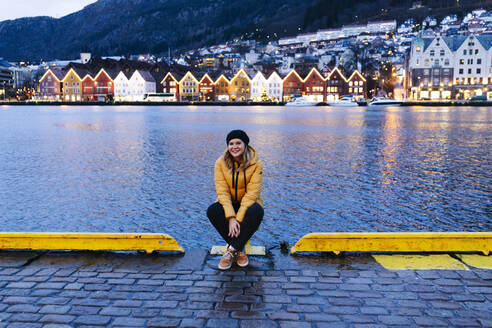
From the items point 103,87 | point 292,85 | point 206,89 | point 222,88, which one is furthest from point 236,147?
point 103,87

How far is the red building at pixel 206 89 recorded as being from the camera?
388 ft

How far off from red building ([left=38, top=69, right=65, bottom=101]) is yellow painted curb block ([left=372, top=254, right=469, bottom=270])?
136 meters

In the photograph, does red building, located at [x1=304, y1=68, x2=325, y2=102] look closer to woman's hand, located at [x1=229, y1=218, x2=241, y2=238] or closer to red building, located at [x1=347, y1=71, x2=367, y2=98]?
red building, located at [x1=347, y1=71, x2=367, y2=98]

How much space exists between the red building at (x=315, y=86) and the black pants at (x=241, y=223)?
365 feet

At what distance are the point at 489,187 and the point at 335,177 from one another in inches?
172

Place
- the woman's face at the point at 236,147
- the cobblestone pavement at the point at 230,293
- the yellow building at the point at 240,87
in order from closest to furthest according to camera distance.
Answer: the cobblestone pavement at the point at 230,293
the woman's face at the point at 236,147
the yellow building at the point at 240,87

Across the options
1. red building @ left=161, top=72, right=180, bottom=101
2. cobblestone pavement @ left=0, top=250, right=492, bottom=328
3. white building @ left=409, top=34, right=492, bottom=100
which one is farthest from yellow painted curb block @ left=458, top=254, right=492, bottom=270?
red building @ left=161, top=72, right=180, bottom=101

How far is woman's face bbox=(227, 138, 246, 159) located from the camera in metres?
5.41

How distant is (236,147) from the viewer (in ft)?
17.8

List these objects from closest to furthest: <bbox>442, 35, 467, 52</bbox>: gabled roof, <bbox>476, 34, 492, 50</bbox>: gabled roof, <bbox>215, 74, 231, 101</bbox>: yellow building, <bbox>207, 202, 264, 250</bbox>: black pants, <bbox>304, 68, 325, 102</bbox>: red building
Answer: <bbox>207, 202, 264, 250</bbox>: black pants → <bbox>476, 34, 492, 50</bbox>: gabled roof → <bbox>442, 35, 467, 52</bbox>: gabled roof → <bbox>304, 68, 325, 102</bbox>: red building → <bbox>215, 74, 231, 101</bbox>: yellow building

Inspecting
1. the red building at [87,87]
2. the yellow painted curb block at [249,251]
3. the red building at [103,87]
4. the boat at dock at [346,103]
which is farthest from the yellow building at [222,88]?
the yellow painted curb block at [249,251]

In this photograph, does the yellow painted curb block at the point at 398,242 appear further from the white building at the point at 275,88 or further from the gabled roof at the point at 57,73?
the gabled roof at the point at 57,73

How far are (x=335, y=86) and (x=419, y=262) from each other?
115 meters

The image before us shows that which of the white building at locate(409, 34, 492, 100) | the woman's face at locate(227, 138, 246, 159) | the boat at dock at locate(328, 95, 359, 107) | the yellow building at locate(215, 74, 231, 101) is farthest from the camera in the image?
the yellow building at locate(215, 74, 231, 101)
